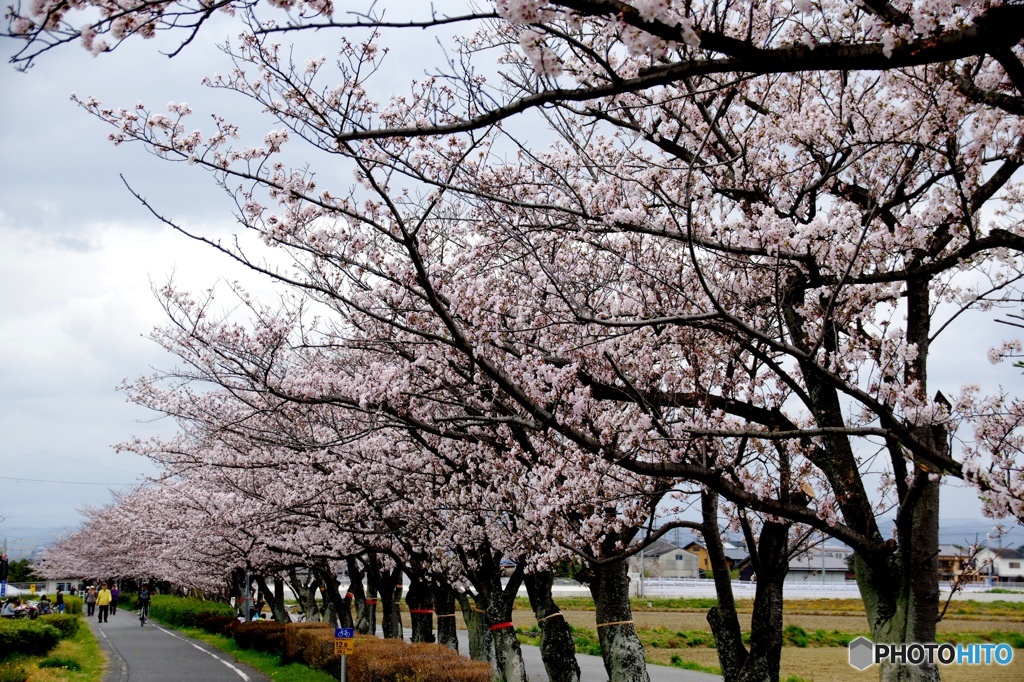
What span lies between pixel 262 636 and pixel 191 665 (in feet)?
9.87

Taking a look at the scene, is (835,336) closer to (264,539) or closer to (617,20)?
(617,20)

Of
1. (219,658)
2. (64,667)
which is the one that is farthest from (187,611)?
(64,667)

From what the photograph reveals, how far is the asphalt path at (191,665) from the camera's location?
19.2 m

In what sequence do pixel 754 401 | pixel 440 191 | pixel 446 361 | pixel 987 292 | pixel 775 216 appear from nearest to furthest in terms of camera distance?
pixel 987 292 → pixel 775 216 → pixel 440 191 → pixel 754 401 → pixel 446 361

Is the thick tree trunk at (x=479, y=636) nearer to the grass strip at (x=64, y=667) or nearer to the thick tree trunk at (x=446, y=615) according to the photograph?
the thick tree trunk at (x=446, y=615)

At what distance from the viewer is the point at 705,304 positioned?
9.09 m

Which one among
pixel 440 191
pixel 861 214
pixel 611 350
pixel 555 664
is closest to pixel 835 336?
pixel 861 214

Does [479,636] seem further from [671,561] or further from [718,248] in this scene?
[671,561]

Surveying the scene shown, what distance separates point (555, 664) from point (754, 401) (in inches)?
243

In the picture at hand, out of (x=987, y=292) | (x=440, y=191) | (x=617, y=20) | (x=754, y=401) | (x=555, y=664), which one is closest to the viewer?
(x=617, y=20)

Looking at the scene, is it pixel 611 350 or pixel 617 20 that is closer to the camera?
pixel 617 20

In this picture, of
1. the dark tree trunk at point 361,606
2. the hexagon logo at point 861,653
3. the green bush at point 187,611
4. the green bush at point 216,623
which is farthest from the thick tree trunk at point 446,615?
the green bush at point 187,611

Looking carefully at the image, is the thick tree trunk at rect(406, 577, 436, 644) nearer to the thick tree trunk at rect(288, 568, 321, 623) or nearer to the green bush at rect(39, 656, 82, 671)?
the green bush at rect(39, 656, 82, 671)

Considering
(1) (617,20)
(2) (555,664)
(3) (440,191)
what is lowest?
(2) (555,664)
